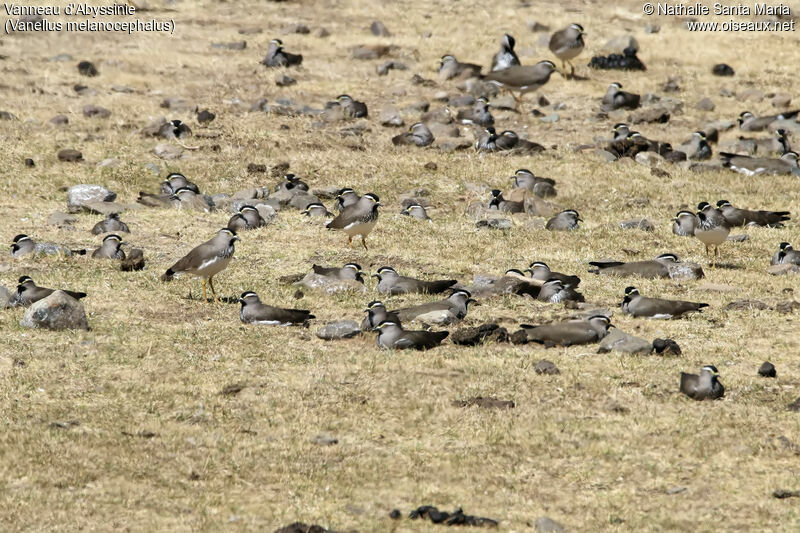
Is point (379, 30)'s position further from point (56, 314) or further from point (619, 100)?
point (56, 314)

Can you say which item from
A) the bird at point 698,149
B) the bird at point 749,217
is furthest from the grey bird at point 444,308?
the bird at point 698,149

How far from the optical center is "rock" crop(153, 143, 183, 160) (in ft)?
93.4

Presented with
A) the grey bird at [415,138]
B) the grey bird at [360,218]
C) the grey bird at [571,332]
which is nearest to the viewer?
the grey bird at [571,332]

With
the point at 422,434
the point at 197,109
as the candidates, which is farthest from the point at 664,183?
the point at 422,434

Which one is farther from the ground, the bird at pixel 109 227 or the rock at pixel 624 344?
the rock at pixel 624 344

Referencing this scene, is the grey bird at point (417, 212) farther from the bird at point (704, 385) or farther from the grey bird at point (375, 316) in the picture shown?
the bird at point (704, 385)

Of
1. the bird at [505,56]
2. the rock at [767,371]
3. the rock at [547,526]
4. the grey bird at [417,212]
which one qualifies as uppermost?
the bird at [505,56]

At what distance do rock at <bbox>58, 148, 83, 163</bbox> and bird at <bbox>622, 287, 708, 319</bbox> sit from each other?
15.7m

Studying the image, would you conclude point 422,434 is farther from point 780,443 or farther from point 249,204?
point 249,204

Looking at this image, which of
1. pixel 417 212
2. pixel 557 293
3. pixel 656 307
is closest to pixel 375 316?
pixel 557 293

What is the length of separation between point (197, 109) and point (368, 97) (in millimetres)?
5689

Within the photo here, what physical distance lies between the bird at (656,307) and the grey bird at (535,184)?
9.06 meters

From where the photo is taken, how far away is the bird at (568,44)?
3625 cm

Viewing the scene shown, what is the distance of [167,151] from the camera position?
93.8 ft
